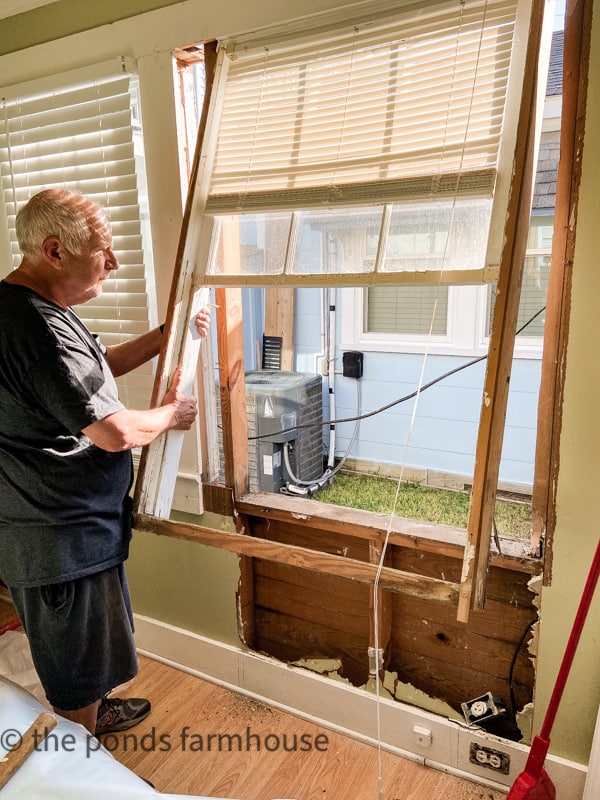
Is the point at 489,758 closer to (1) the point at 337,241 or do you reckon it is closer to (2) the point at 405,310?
(1) the point at 337,241

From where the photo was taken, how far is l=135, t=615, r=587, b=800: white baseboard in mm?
1700

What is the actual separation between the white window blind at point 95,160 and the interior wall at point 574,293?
8 centimetres

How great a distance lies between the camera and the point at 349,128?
147 cm

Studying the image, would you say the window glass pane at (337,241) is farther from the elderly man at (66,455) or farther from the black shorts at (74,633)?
the black shorts at (74,633)

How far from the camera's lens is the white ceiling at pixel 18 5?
2039mm

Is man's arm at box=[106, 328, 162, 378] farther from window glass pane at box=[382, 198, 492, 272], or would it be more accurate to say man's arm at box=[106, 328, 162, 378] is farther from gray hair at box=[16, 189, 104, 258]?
window glass pane at box=[382, 198, 492, 272]

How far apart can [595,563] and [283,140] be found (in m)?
1.26

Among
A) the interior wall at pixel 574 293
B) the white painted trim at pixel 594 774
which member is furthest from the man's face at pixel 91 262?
the white painted trim at pixel 594 774

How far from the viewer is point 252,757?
1.87m

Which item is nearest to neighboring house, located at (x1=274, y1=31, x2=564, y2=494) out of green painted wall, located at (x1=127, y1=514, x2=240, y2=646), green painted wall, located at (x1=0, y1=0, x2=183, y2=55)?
green painted wall, located at (x1=127, y1=514, x2=240, y2=646)

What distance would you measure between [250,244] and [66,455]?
2.49 feet

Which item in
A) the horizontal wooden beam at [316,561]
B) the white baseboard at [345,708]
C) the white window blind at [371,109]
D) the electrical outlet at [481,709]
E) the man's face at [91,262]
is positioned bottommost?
the white baseboard at [345,708]

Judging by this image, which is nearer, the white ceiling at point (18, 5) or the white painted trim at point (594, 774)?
the white painted trim at point (594, 774)

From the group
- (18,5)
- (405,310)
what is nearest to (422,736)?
(405,310)
